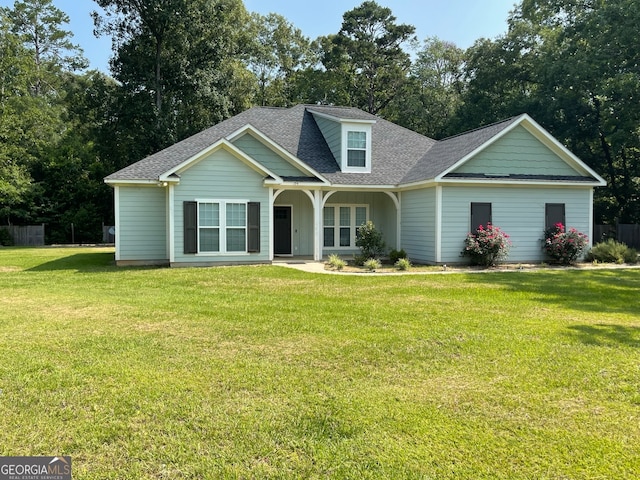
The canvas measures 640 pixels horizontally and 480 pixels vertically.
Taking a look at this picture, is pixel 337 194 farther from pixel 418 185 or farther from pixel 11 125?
pixel 11 125

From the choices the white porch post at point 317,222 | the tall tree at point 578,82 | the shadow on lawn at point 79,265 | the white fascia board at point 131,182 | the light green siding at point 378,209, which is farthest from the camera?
the tall tree at point 578,82

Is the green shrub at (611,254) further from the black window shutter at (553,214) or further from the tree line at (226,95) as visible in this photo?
the tree line at (226,95)

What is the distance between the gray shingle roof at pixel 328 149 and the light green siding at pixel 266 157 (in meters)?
0.50

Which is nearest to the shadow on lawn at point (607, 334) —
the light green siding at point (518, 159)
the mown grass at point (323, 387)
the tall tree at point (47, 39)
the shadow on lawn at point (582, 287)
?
the mown grass at point (323, 387)

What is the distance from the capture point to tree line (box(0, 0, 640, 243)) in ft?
81.0

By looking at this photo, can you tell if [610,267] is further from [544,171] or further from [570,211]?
[544,171]

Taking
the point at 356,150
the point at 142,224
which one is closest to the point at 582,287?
the point at 356,150

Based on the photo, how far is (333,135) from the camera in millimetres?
19406

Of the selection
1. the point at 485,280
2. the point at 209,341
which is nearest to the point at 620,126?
the point at 485,280

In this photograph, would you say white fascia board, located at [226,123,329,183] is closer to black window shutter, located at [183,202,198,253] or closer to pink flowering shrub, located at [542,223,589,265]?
black window shutter, located at [183,202,198,253]

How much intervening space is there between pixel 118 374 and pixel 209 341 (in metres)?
1.46

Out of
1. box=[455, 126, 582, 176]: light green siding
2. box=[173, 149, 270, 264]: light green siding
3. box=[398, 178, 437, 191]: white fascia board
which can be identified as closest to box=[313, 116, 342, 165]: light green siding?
box=[398, 178, 437, 191]: white fascia board

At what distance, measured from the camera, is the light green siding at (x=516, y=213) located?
631 inches

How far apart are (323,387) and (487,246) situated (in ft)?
39.5
